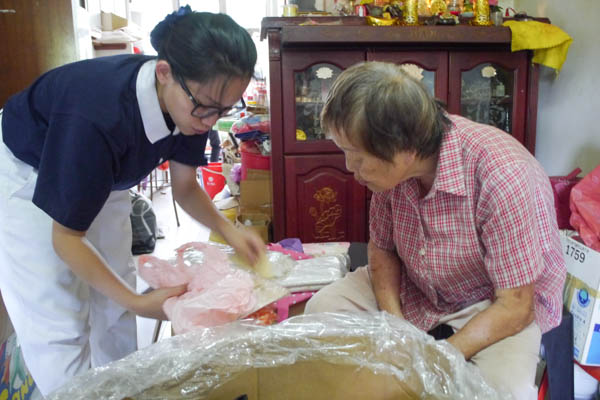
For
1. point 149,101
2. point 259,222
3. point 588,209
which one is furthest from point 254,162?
point 149,101

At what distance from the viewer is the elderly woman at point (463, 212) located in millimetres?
862

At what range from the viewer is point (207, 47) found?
0.83 m

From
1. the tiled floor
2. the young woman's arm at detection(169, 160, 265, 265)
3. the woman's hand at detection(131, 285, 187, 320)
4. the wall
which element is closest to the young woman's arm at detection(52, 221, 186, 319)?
the woman's hand at detection(131, 285, 187, 320)

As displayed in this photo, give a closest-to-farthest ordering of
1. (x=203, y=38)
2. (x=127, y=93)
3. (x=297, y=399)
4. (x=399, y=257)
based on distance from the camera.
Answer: (x=297, y=399) < (x=203, y=38) < (x=127, y=93) < (x=399, y=257)

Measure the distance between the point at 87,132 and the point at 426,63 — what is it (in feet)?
6.09

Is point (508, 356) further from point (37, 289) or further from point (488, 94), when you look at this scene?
point (488, 94)

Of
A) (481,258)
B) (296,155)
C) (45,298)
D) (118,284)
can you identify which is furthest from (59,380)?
(296,155)

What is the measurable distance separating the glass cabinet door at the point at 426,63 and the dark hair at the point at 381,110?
1479 millimetres

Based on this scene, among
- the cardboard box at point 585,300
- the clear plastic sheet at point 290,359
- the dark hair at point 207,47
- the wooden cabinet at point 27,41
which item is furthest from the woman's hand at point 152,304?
the wooden cabinet at point 27,41

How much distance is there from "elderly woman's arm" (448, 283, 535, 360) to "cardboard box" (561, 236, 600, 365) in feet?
2.46

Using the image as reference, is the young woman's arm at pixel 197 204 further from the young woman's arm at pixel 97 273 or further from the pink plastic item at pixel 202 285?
the young woman's arm at pixel 97 273

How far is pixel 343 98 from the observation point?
857 mm

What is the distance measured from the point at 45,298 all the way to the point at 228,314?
458 millimetres

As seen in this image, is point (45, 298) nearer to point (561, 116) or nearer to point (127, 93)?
point (127, 93)
